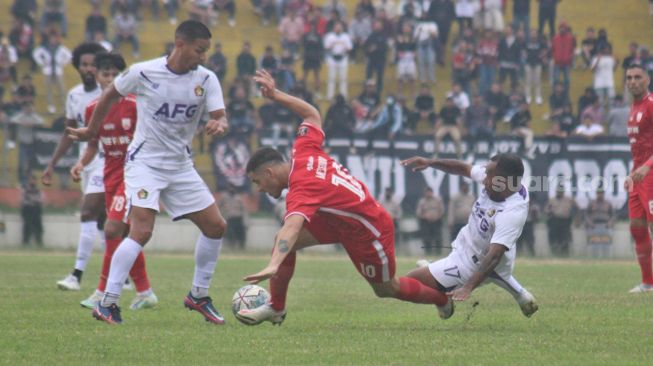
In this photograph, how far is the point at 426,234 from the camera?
25.0 meters

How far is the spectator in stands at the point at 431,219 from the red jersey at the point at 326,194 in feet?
50.2

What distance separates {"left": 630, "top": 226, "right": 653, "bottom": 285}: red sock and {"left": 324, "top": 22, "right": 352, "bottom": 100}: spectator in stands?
55.6ft

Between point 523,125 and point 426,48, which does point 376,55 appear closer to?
point 426,48

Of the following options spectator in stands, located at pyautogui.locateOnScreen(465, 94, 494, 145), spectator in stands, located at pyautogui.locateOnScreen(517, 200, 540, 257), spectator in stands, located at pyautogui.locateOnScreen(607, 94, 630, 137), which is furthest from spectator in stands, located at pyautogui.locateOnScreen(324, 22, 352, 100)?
spectator in stands, located at pyautogui.locateOnScreen(517, 200, 540, 257)

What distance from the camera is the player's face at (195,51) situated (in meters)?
10.2

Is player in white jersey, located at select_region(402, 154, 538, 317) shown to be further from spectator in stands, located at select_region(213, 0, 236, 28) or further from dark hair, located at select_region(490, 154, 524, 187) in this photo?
spectator in stands, located at select_region(213, 0, 236, 28)

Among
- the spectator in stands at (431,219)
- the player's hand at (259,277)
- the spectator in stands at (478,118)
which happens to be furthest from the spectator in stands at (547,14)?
the player's hand at (259,277)

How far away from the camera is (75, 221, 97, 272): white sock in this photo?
14.7 meters

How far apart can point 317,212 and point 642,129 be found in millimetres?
6200

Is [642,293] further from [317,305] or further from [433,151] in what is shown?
[433,151]

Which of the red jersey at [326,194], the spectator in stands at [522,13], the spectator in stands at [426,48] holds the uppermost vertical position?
the spectator in stands at [522,13]

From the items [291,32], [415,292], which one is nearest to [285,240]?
[415,292]

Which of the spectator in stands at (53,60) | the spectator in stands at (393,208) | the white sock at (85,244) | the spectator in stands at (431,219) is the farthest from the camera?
the spectator in stands at (53,60)

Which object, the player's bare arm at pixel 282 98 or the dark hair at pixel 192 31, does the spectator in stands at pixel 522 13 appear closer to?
the dark hair at pixel 192 31
